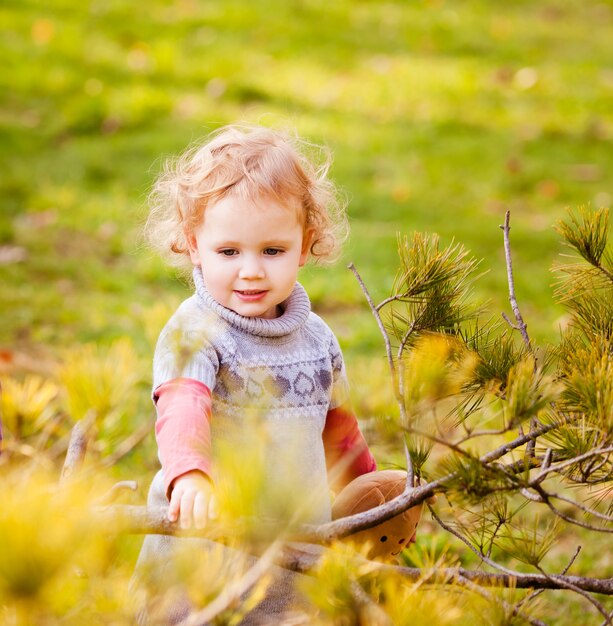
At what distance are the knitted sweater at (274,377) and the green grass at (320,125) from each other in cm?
148

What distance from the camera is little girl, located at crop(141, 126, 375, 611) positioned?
56.0 inches

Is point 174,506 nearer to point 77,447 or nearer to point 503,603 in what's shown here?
point 77,447

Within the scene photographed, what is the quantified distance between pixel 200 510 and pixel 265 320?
0.51 m

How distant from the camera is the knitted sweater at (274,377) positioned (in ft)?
4.54

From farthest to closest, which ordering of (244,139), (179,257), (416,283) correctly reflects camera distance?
1. (179,257)
2. (244,139)
3. (416,283)

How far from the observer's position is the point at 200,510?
1066mm

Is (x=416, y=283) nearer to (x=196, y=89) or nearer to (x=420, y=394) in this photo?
(x=420, y=394)

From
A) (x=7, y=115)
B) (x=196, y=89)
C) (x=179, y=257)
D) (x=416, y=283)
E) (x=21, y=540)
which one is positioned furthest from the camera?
(x=196, y=89)

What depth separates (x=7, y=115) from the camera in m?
5.14

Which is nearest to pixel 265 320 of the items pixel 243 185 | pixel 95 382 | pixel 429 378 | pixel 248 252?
pixel 248 252

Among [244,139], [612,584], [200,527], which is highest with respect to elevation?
[244,139]

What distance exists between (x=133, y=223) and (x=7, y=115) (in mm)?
1588

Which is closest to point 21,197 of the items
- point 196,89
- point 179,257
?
point 196,89

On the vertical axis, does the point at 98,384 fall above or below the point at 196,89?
below
